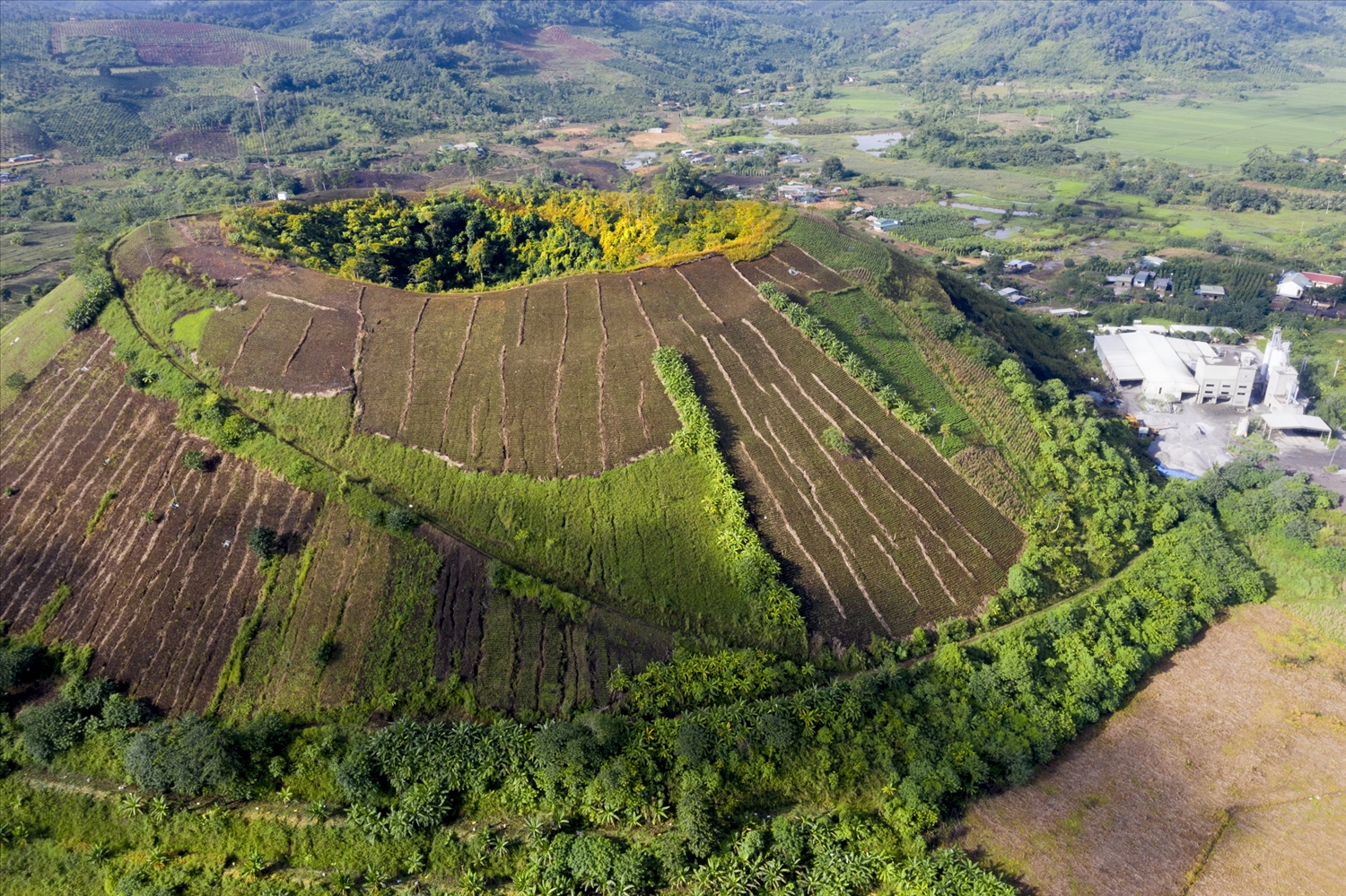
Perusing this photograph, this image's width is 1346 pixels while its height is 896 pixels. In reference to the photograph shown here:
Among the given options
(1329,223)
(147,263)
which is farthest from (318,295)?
(1329,223)

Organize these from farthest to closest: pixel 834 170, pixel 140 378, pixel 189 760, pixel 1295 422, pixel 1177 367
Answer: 1. pixel 834 170
2. pixel 1177 367
3. pixel 1295 422
4. pixel 140 378
5. pixel 189 760

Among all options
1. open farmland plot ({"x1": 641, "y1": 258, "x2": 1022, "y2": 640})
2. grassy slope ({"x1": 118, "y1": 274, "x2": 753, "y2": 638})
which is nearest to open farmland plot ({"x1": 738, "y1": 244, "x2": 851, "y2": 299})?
open farmland plot ({"x1": 641, "y1": 258, "x2": 1022, "y2": 640})

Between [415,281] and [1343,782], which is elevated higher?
[415,281]

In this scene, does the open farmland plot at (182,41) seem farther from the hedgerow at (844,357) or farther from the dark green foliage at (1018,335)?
the dark green foliage at (1018,335)

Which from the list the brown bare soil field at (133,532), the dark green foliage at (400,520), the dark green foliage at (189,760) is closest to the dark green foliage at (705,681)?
the dark green foliage at (400,520)

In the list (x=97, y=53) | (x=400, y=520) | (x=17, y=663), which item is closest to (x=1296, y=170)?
(x=400, y=520)

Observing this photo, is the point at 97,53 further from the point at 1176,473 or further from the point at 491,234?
the point at 1176,473

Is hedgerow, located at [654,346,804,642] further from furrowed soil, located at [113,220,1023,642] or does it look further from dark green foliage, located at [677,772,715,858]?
dark green foliage, located at [677,772,715,858]

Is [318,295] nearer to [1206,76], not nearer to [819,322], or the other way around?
[819,322]
